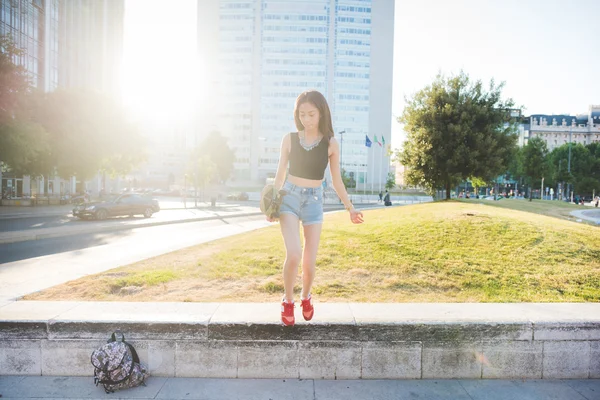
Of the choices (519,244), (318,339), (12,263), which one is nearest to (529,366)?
(318,339)

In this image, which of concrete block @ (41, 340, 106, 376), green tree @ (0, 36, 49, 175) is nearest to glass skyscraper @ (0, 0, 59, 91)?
green tree @ (0, 36, 49, 175)

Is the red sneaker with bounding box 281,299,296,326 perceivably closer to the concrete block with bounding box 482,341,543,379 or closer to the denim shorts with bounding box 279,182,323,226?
the denim shorts with bounding box 279,182,323,226

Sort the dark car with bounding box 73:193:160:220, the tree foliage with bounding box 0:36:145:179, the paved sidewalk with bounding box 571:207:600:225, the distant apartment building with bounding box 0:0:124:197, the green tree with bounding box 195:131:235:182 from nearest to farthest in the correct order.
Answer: the paved sidewalk with bounding box 571:207:600:225 → the dark car with bounding box 73:193:160:220 → the tree foliage with bounding box 0:36:145:179 → the distant apartment building with bounding box 0:0:124:197 → the green tree with bounding box 195:131:235:182

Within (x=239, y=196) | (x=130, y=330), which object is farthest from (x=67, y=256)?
(x=239, y=196)

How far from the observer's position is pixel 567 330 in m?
3.42

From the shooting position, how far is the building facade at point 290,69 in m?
94.0

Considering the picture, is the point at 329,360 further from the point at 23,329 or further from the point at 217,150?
the point at 217,150

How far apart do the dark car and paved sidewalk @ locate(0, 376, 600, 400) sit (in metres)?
19.4

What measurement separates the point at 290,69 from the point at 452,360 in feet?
317

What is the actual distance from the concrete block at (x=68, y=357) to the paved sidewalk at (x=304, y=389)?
58 millimetres

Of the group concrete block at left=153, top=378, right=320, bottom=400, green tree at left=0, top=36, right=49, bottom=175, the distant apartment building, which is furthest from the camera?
the distant apartment building

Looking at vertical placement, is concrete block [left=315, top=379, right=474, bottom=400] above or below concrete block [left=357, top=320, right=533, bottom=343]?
below

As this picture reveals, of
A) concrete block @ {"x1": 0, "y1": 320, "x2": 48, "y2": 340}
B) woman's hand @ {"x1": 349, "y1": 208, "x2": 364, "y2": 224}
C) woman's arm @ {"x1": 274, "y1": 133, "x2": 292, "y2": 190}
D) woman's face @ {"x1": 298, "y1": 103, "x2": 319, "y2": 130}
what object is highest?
woman's face @ {"x1": 298, "y1": 103, "x2": 319, "y2": 130}

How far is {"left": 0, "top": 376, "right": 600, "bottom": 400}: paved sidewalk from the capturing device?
10.1ft
